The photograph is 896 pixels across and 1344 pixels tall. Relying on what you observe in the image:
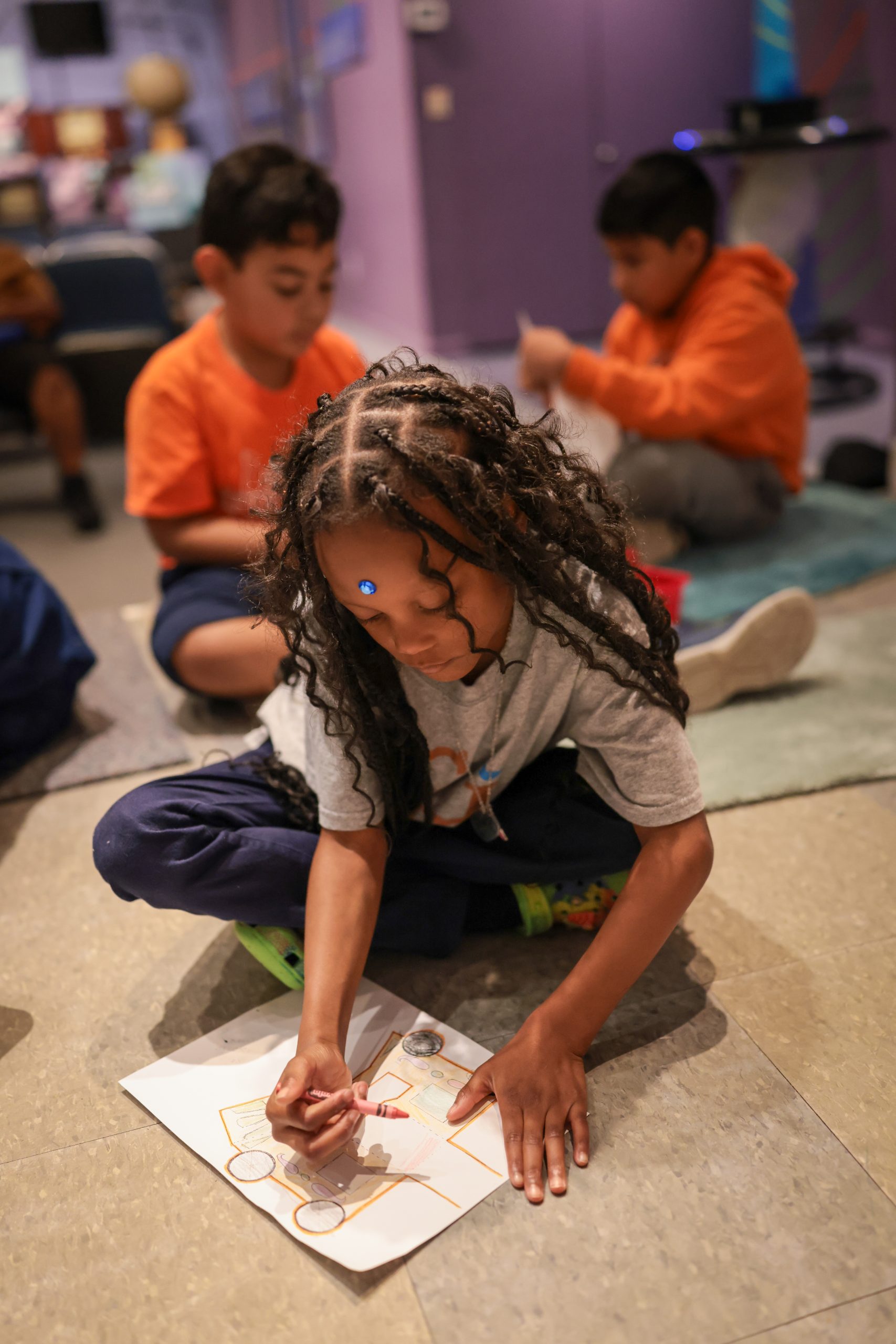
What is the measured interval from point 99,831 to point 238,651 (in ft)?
1.80

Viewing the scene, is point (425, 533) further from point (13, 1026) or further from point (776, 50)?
point (776, 50)

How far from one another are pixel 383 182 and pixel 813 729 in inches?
160

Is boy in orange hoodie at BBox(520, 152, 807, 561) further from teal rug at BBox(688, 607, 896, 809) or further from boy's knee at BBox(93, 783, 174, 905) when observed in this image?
boy's knee at BBox(93, 783, 174, 905)

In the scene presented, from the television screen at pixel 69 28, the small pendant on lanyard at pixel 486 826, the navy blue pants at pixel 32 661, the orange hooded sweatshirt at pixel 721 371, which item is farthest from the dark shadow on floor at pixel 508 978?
the television screen at pixel 69 28

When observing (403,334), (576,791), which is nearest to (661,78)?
(403,334)

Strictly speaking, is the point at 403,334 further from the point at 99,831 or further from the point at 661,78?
the point at 99,831

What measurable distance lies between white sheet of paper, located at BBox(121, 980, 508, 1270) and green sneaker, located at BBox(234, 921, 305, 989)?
0.07 ft

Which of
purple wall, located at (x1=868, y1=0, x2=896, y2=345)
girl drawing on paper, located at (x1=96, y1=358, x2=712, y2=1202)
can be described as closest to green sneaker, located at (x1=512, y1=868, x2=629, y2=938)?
girl drawing on paper, located at (x1=96, y1=358, x2=712, y2=1202)

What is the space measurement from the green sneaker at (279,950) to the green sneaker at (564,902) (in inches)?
8.2

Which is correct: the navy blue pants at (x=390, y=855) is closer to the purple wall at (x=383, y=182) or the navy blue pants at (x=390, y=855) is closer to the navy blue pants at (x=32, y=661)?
the navy blue pants at (x=32, y=661)

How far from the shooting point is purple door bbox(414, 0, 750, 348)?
13.8 ft

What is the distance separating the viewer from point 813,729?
1.42 meters

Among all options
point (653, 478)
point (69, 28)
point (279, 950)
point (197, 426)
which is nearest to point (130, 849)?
point (279, 950)

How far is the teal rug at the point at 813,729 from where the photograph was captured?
1.30 meters
